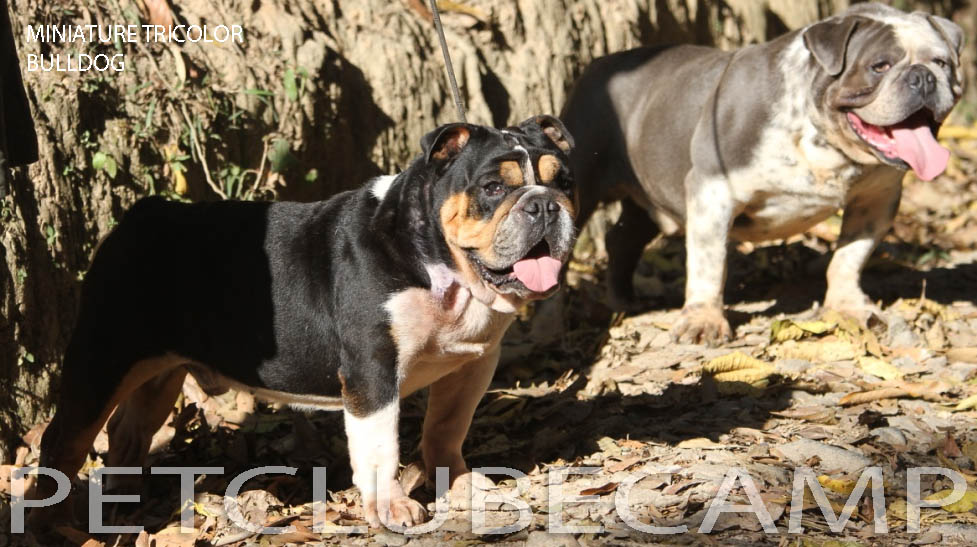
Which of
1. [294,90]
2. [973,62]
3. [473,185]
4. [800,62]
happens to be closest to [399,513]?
[473,185]

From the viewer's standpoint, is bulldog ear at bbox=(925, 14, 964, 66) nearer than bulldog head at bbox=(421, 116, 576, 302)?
No

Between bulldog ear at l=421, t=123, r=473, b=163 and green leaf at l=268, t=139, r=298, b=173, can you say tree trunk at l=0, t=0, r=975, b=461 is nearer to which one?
green leaf at l=268, t=139, r=298, b=173

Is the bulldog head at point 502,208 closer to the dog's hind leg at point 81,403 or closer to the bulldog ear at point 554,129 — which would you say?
the bulldog ear at point 554,129

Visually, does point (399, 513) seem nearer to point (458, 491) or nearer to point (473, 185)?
point (458, 491)

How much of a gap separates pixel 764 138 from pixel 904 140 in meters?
0.79

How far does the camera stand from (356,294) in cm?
468

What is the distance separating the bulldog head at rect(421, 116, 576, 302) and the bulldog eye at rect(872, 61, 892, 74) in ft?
9.33

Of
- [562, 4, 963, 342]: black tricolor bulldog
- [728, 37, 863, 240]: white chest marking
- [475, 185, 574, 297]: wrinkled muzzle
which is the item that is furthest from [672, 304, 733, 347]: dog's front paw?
[475, 185, 574, 297]: wrinkled muzzle

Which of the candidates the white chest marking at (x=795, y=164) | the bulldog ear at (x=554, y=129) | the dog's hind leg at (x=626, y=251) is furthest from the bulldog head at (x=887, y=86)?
the bulldog ear at (x=554, y=129)

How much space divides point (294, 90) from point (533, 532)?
3.62m

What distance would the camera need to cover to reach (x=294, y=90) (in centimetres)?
720

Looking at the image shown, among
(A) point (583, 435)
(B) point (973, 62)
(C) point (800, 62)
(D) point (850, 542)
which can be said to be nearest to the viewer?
(D) point (850, 542)

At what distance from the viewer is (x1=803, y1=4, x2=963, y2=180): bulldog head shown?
6559 mm

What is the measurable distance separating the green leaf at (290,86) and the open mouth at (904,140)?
10.8ft
